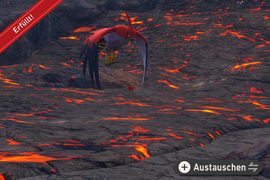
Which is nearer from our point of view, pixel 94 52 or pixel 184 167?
pixel 184 167

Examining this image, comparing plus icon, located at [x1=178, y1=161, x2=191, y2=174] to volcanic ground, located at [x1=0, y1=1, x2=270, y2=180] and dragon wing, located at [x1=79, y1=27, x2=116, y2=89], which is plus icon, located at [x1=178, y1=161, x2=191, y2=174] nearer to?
volcanic ground, located at [x1=0, y1=1, x2=270, y2=180]

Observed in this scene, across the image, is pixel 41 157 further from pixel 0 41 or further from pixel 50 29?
pixel 50 29

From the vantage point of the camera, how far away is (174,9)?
12688 mm

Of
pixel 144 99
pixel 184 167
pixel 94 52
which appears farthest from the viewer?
pixel 144 99

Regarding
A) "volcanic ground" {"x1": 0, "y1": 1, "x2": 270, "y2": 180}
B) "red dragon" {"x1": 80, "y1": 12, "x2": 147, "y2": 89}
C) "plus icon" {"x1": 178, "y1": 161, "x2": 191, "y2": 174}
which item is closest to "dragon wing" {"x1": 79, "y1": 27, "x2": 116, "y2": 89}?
"red dragon" {"x1": 80, "y1": 12, "x2": 147, "y2": 89}

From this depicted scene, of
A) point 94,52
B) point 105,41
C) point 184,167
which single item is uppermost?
point 105,41

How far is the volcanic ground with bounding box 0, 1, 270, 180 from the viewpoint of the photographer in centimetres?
286

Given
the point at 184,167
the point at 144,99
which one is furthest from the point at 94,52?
the point at 184,167

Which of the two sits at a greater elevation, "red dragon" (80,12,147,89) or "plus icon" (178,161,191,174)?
"red dragon" (80,12,147,89)

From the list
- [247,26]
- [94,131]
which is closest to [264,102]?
[94,131]

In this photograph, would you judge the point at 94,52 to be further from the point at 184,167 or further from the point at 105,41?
the point at 184,167

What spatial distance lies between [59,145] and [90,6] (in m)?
8.94

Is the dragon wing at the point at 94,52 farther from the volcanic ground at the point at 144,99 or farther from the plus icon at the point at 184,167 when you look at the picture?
the plus icon at the point at 184,167

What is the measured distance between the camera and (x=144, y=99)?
19.4 ft
